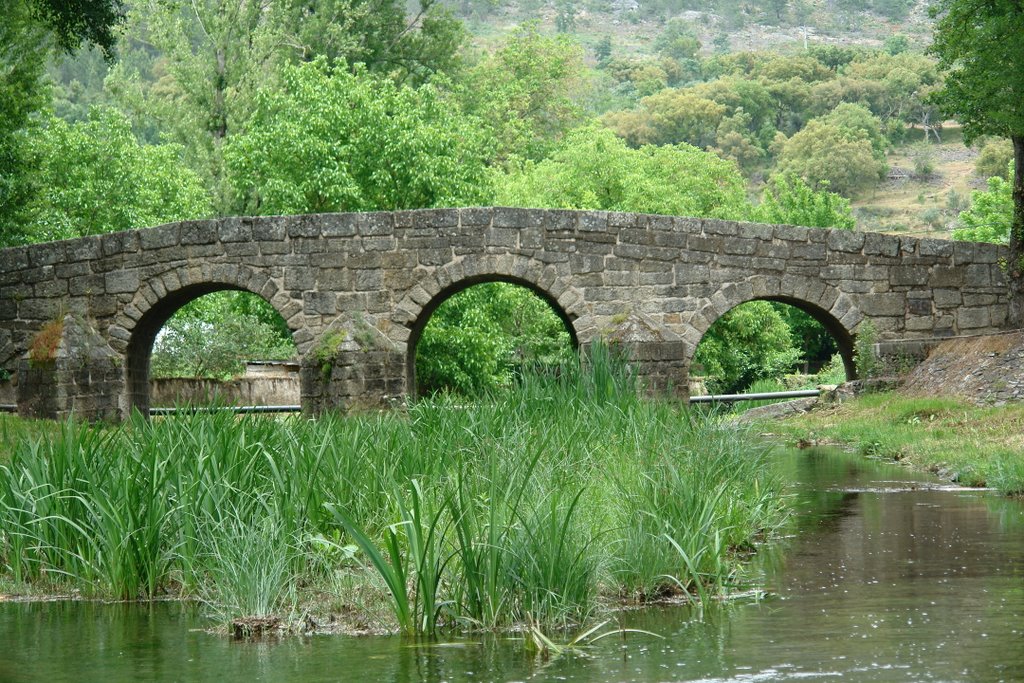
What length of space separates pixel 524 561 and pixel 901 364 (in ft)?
40.5

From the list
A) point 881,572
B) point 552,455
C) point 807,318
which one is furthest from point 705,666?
point 807,318

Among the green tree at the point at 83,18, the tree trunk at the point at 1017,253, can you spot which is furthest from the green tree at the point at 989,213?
the green tree at the point at 83,18

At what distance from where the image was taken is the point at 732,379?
33781 millimetres

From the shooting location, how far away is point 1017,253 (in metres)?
16.7

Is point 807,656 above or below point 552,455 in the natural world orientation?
below

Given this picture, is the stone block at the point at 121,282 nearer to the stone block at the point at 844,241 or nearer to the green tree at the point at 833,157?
the stone block at the point at 844,241

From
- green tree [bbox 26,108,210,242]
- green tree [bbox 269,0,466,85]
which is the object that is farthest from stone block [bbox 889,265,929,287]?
green tree [bbox 269,0,466,85]

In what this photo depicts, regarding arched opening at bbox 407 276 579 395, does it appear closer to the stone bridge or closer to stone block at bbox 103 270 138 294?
the stone bridge

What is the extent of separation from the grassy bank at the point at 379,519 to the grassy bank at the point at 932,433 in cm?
236

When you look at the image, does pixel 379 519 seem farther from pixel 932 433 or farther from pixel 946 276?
pixel 946 276

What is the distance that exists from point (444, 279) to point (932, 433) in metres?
6.27

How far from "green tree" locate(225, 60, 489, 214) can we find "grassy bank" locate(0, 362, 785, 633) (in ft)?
56.3

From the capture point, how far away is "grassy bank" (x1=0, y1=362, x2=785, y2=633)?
5.34m

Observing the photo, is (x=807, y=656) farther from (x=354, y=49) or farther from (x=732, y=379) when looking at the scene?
(x=354, y=49)
